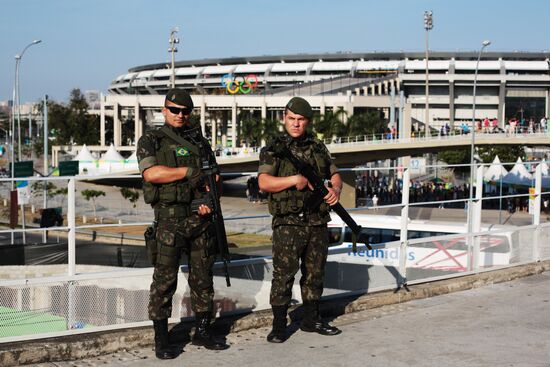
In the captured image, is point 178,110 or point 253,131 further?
point 253,131

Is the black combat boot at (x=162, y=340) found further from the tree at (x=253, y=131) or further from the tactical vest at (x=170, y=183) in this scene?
the tree at (x=253, y=131)

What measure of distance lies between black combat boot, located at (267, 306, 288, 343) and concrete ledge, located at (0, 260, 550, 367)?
1.12 feet

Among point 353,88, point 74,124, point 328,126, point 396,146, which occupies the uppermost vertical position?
point 353,88

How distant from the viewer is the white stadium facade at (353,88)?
8094 cm

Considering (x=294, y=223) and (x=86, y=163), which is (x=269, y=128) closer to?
(x=86, y=163)

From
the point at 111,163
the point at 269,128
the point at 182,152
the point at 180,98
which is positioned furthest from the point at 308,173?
the point at 269,128

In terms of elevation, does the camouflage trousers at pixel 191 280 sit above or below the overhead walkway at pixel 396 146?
below

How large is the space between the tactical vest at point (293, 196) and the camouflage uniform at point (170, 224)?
0.53 meters

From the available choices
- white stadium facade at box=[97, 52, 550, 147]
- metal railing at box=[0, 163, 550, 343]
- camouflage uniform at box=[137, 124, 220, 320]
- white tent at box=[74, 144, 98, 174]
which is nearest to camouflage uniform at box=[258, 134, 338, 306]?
metal railing at box=[0, 163, 550, 343]

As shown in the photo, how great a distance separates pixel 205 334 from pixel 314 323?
34.1 inches

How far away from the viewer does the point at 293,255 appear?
507 centimetres

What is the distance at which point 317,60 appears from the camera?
13262 centimetres

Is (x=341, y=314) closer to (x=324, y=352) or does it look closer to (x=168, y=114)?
(x=324, y=352)

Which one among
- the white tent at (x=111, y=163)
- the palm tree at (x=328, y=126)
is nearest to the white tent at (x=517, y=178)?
the palm tree at (x=328, y=126)
